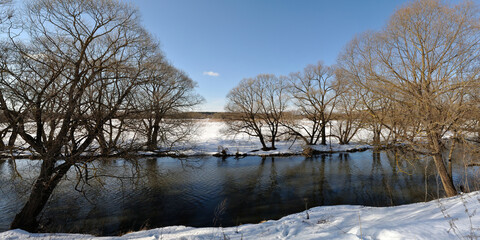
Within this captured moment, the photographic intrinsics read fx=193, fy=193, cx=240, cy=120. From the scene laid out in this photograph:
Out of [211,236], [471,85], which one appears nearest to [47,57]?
[211,236]

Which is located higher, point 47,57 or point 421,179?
point 47,57

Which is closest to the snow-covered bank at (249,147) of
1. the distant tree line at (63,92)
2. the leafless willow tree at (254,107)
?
the leafless willow tree at (254,107)

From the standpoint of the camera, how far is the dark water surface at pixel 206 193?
7.57 metres

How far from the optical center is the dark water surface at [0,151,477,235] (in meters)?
7.57

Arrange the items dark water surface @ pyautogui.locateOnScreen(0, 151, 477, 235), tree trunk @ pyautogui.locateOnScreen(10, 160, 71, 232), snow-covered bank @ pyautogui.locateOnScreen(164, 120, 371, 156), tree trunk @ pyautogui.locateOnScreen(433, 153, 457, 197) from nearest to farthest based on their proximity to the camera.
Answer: tree trunk @ pyautogui.locateOnScreen(10, 160, 71, 232)
tree trunk @ pyautogui.locateOnScreen(433, 153, 457, 197)
dark water surface @ pyautogui.locateOnScreen(0, 151, 477, 235)
snow-covered bank @ pyautogui.locateOnScreen(164, 120, 371, 156)

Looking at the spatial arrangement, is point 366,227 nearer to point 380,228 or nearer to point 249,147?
point 380,228

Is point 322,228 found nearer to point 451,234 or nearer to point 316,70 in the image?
point 451,234

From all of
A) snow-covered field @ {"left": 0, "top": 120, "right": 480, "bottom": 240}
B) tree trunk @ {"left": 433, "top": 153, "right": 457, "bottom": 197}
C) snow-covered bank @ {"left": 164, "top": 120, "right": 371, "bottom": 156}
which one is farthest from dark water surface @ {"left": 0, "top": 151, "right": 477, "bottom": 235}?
snow-covered bank @ {"left": 164, "top": 120, "right": 371, "bottom": 156}

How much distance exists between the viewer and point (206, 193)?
34.3 ft

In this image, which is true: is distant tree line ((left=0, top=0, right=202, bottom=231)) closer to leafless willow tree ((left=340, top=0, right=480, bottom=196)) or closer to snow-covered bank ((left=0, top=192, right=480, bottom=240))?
snow-covered bank ((left=0, top=192, right=480, bottom=240))

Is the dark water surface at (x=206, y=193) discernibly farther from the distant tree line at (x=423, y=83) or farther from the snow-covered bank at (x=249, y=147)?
the snow-covered bank at (x=249, y=147)

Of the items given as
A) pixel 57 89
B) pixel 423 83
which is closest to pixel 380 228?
pixel 423 83

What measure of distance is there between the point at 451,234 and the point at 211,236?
4.62m

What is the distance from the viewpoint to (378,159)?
16.7m
